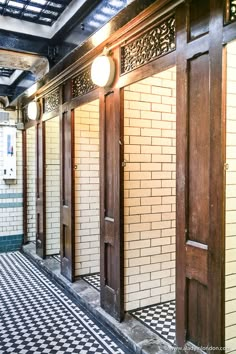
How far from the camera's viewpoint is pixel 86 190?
4613 millimetres

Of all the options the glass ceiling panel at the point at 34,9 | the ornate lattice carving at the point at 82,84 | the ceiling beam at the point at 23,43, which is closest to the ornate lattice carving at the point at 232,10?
the ornate lattice carving at the point at 82,84

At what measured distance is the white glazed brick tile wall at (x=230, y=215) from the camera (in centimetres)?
206

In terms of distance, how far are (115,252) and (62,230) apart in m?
1.59

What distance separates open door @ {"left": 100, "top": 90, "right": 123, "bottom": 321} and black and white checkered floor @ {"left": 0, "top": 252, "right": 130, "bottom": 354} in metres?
0.32

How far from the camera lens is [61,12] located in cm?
378

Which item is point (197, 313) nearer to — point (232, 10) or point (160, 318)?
point (160, 318)

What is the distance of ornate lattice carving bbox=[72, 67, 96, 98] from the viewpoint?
3.87 metres

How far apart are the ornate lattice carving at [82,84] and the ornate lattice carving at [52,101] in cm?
69

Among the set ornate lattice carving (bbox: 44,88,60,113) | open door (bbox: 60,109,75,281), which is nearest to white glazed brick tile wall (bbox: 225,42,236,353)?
open door (bbox: 60,109,75,281)

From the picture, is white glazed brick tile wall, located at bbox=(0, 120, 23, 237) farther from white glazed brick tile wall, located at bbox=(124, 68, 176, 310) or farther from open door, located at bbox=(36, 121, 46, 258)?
white glazed brick tile wall, located at bbox=(124, 68, 176, 310)

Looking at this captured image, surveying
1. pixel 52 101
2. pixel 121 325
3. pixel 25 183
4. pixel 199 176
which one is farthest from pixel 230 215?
pixel 25 183

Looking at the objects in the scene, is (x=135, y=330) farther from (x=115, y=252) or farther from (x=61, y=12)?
(x=61, y=12)

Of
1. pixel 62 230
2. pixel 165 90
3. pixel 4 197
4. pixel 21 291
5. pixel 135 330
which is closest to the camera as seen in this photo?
pixel 135 330

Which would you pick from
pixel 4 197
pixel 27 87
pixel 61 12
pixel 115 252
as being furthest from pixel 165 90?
pixel 4 197
